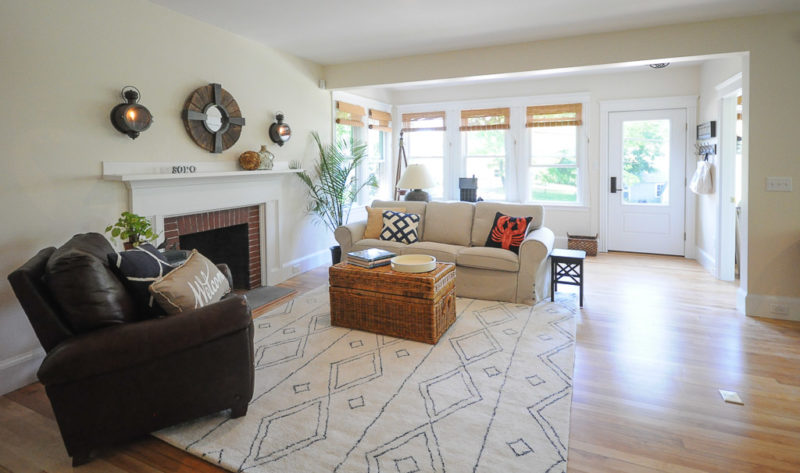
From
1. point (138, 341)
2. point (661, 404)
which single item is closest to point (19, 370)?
point (138, 341)

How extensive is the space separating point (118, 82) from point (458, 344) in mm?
3030

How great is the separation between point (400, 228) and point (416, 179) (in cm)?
72

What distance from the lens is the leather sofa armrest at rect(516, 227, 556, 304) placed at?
3.93 meters

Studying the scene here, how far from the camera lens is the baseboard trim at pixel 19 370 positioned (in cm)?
262

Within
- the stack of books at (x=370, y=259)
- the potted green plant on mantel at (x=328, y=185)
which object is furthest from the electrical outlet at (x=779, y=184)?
the potted green plant on mantel at (x=328, y=185)

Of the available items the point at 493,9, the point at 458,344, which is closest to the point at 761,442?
the point at 458,344

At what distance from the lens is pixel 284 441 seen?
2.07 meters

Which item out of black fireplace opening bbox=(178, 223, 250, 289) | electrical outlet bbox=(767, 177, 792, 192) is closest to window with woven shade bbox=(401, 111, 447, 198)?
black fireplace opening bbox=(178, 223, 250, 289)

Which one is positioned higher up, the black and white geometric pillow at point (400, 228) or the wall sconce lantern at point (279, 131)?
the wall sconce lantern at point (279, 131)

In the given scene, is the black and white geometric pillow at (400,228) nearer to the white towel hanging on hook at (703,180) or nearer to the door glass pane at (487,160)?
the door glass pane at (487,160)

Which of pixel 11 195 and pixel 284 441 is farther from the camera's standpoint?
pixel 11 195

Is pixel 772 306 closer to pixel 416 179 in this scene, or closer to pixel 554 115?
pixel 416 179

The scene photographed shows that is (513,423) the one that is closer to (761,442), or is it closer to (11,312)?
(761,442)

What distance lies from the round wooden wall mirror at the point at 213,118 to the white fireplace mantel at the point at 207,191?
0.66 ft
